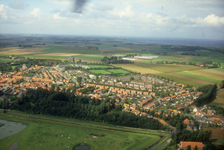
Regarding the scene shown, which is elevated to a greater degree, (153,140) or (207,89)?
(207,89)

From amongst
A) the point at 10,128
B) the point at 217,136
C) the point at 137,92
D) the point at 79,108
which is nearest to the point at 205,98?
the point at 217,136

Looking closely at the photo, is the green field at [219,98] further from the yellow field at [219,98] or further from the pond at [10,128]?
the pond at [10,128]

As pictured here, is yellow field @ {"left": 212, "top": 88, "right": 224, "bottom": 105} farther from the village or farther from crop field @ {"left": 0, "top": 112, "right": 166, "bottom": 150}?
crop field @ {"left": 0, "top": 112, "right": 166, "bottom": 150}

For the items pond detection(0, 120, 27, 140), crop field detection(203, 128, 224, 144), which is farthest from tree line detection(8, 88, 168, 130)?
crop field detection(203, 128, 224, 144)

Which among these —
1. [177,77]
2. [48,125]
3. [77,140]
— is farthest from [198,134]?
[177,77]

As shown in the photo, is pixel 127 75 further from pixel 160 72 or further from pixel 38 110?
pixel 38 110

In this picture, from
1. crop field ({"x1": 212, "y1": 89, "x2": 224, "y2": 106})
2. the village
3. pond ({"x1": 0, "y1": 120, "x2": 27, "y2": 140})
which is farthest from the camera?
crop field ({"x1": 212, "y1": 89, "x2": 224, "y2": 106})

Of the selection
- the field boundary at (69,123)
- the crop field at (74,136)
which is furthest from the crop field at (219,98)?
the crop field at (74,136)
